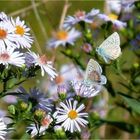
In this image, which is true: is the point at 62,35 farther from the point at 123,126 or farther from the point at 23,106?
the point at 23,106

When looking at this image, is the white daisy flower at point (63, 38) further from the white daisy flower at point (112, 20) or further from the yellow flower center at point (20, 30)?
the yellow flower center at point (20, 30)

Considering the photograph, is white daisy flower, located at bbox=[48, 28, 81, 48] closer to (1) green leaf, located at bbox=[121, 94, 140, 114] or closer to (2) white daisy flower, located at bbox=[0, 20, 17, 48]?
(1) green leaf, located at bbox=[121, 94, 140, 114]

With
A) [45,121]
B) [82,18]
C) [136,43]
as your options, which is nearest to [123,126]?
[136,43]

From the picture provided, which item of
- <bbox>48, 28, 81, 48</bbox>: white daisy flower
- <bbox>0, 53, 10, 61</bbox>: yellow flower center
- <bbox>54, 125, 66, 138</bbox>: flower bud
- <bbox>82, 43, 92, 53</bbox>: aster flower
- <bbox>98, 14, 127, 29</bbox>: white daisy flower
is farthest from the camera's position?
<bbox>48, 28, 81, 48</bbox>: white daisy flower

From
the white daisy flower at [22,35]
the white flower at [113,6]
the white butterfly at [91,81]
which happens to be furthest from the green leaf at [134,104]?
the white flower at [113,6]

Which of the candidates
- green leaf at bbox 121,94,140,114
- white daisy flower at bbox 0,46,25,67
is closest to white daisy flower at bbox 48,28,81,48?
green leaf at bbox 121,94,140,114

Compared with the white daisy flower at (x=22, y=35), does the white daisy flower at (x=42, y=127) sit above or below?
below
